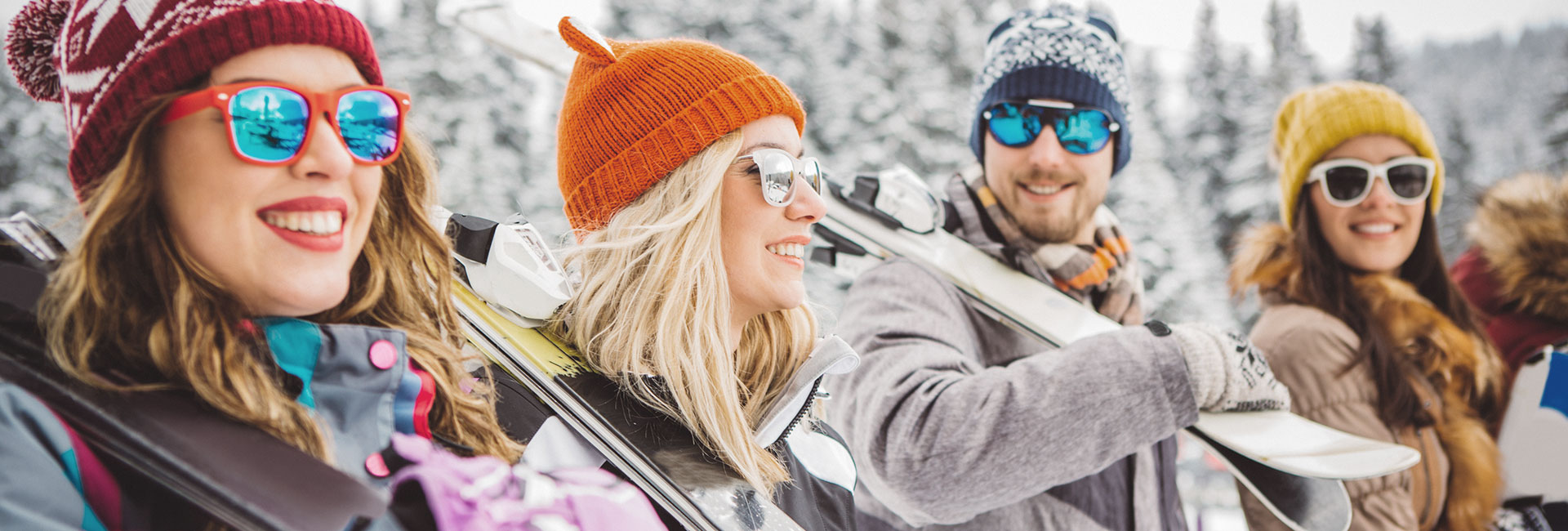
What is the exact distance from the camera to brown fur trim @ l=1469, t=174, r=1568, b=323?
3207 millimetres

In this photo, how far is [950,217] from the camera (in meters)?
2.68

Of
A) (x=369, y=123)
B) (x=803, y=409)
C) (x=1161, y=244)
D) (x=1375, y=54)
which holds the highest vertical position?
(x=369, y=123)

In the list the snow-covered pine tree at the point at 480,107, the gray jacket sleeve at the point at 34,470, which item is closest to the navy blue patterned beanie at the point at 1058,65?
the gray jacket sleeve at the point at 34,470

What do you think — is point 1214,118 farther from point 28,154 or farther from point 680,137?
point 28,154

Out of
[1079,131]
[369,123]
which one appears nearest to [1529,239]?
[1079,131]

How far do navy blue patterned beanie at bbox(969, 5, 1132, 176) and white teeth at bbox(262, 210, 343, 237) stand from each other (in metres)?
2.01

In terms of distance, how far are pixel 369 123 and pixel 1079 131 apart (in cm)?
204

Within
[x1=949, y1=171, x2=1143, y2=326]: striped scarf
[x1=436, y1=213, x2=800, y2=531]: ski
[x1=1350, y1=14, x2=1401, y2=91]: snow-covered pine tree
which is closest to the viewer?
[x1=436, y1=213, x2=800, y2=531]: ski

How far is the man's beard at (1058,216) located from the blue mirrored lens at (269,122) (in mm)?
1996

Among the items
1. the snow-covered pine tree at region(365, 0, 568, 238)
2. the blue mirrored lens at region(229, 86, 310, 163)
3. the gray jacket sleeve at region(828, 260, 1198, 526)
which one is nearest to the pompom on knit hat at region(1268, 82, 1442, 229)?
the gray jacket sleeve at region(828, 260, 1198, 526)

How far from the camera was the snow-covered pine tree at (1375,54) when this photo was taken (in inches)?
814

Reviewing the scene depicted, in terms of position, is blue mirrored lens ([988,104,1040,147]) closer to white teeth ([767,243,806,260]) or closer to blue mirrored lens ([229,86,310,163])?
white teeth ([767,243,806,260])

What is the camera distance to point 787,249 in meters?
1.81

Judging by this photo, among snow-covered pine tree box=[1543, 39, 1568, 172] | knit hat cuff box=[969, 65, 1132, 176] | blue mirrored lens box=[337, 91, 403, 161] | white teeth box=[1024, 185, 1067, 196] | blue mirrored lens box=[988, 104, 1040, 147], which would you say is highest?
blue mirrored lens box=[337, 91, 403, 161]
